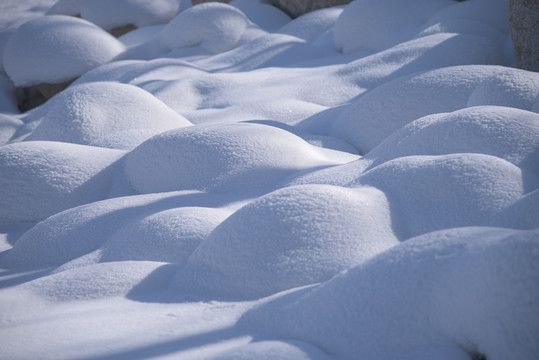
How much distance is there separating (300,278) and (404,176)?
42 centimetres

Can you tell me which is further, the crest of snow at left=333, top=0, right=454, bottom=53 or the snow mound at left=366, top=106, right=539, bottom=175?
the crest of snow at left=333, top=0, right=454, bottom=53

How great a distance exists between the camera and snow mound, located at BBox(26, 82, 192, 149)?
2.29m

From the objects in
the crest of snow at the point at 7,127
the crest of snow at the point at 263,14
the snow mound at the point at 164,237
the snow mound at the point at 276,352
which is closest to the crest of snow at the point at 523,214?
the snow mound at the point at 276,352

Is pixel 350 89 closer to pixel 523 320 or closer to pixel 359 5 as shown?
pixel 359 5

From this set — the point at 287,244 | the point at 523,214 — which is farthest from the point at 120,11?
the point at 523,214

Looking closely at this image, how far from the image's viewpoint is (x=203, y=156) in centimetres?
178

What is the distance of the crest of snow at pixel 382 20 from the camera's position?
3.42 metres

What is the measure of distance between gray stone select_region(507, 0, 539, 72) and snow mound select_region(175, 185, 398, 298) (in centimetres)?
161

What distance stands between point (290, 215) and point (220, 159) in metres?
0.66

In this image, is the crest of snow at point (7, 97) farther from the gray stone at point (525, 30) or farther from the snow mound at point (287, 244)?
the gray stone at point (525, 30)

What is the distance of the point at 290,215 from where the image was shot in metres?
1.15

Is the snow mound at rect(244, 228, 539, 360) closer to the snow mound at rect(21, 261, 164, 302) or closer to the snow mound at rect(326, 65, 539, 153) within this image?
the snow mound at rect(21, 261, 164, 302)

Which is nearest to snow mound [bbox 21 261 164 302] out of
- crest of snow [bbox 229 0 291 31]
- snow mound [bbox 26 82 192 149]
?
snow mound [bbox 26 82 192 149]

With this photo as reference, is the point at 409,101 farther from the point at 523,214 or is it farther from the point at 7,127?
the point at 7,127
